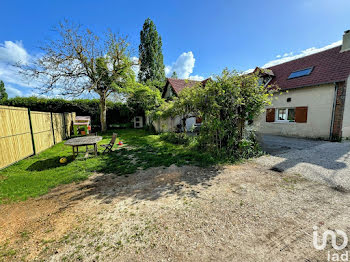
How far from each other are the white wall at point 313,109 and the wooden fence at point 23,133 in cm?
1155

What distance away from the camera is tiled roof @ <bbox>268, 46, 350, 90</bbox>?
9281 mm

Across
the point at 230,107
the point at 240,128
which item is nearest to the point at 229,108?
the point at 230,107

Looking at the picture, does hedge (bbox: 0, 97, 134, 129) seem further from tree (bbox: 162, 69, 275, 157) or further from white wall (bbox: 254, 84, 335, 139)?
white wall (bbox: 254, 84, 335, 139)

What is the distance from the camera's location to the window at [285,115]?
11602mm

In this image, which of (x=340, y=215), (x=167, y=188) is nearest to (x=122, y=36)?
(x=167, y=188)

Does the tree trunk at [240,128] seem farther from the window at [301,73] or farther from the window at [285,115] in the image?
the window at [301,73]

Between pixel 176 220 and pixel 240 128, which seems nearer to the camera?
pixel 176 220

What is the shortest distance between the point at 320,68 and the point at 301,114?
367 cm

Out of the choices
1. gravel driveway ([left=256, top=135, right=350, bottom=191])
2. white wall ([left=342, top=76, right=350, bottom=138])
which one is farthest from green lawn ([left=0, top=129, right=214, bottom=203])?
white wall ([left=342, top=76, right=350, bottom=138])

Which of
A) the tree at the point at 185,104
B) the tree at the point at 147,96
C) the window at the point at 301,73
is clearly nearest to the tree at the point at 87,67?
the tree at the point at 147,96

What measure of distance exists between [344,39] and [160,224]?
16378mm

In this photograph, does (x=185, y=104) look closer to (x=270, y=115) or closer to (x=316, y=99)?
(x=270, y=115)

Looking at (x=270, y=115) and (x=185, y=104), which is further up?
(x=185, y=104)

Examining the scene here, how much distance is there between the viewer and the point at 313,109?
9.96 metres
